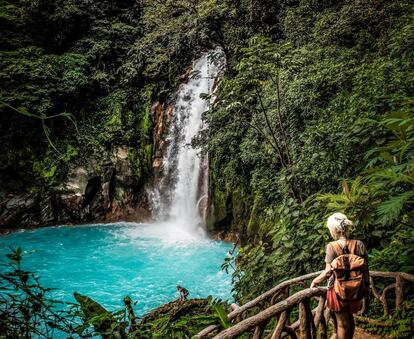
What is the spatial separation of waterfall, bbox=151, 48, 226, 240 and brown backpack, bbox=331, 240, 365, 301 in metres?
10.3

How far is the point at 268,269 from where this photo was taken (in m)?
4.91

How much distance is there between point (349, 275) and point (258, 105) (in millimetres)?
7264

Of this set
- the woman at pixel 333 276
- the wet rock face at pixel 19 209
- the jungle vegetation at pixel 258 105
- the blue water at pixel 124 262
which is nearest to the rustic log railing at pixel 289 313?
the woman at pixel 333 276

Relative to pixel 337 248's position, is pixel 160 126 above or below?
above

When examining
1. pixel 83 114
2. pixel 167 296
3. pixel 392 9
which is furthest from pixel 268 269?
pixel 83 114

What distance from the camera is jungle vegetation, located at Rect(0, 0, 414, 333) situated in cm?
428

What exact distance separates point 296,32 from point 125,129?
910cm

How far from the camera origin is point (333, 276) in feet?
8.70

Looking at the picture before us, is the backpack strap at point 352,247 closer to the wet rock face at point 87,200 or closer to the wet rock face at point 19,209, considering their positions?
the wet rock face at point 87,200

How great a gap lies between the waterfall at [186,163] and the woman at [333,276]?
10.1 metres

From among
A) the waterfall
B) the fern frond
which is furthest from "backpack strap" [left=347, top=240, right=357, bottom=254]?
the waterfall

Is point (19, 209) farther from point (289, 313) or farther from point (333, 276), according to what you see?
point (333, 276)

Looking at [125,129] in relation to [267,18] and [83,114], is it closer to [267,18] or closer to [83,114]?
[83,114]

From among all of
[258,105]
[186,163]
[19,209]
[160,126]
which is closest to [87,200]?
[19,209]
